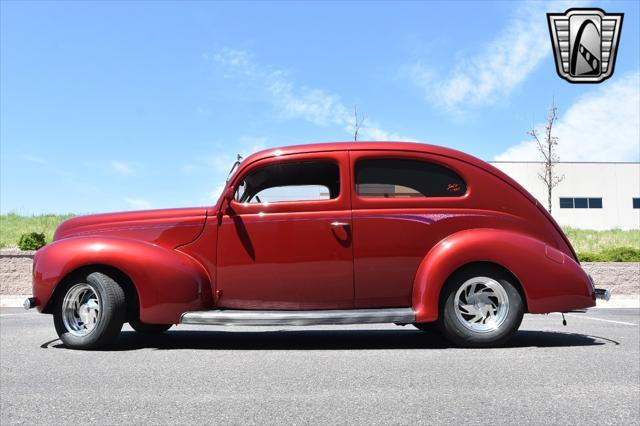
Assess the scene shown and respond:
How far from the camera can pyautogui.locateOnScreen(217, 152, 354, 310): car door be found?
5.02 m

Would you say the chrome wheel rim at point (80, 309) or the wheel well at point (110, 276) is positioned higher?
the wheel well at point (110, 276)

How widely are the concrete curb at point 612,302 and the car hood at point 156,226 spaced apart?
937cm

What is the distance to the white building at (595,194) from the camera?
147 feet

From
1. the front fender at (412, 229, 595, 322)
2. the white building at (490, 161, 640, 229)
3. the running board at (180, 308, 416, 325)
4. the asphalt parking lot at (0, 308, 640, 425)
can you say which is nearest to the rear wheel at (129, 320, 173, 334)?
the asphalt parking lot at (0, 308, 640, 425)

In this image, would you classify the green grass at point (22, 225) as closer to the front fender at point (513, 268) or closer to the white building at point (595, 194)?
the front fender at point (513, 268)

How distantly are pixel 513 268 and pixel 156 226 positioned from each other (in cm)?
328

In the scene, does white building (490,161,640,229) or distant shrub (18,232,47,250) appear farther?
white building (490,161,640,229)

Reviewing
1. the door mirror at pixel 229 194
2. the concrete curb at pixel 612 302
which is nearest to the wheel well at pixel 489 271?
the door mirror at pixel 229 194

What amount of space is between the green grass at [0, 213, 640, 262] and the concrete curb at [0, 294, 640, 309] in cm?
189

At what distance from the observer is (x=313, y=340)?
19.0ft

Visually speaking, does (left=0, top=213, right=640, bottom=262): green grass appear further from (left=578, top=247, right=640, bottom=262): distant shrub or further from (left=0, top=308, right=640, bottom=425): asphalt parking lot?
(left=0, top=308, right=640, bottom=425): asphalt parking lot

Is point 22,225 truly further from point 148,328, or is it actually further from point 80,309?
point 80,309

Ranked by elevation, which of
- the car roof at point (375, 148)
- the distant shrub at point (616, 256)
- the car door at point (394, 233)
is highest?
the car roof at point (375, 148)

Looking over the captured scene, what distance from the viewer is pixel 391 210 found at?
5.05 m
